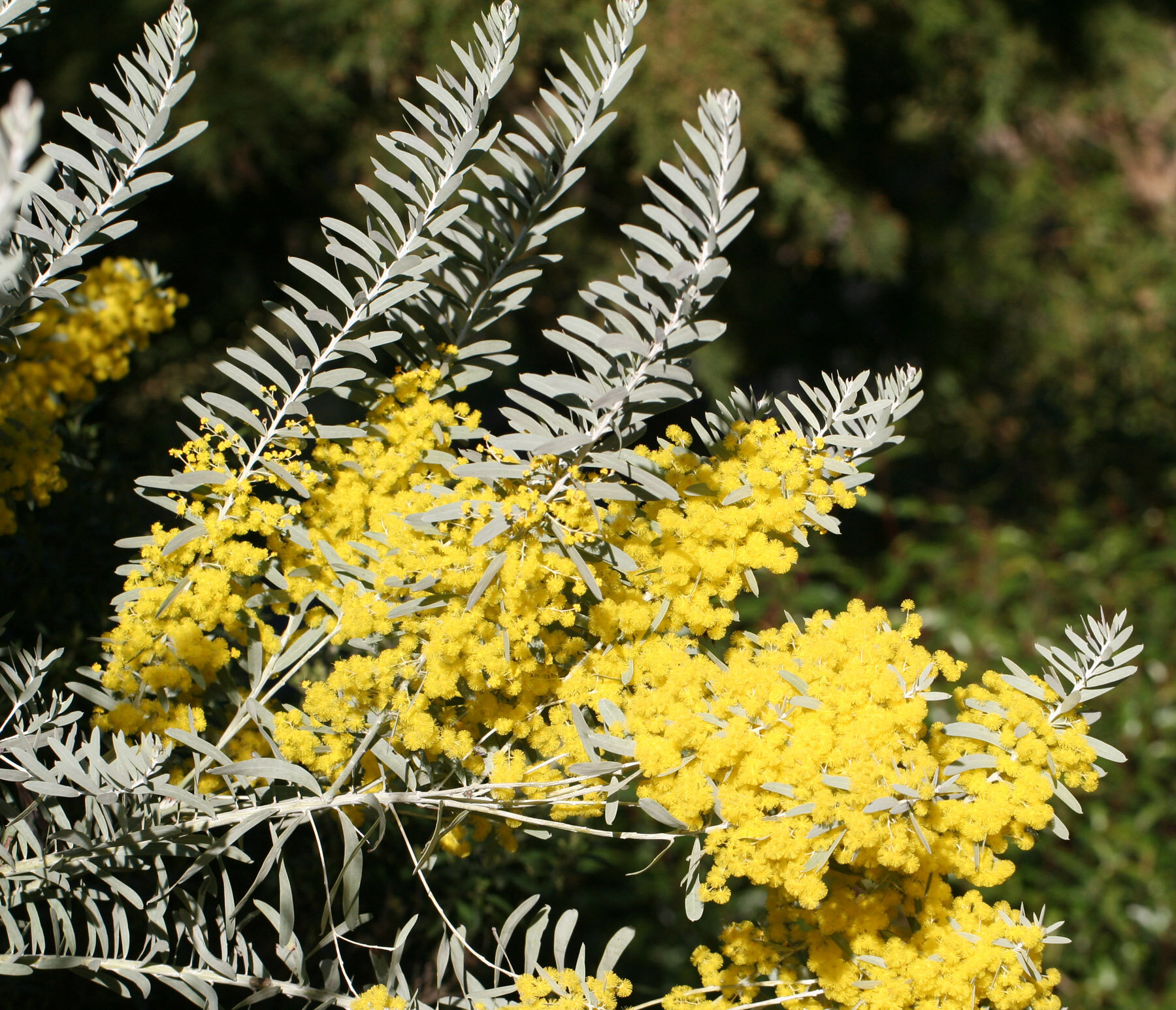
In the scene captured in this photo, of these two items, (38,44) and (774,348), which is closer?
(38,44)

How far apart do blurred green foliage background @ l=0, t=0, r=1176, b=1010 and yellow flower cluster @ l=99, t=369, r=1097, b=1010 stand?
0.47 meters

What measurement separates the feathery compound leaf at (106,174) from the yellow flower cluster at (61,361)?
0.15 meters

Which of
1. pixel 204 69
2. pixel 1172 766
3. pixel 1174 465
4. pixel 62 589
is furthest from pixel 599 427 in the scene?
pixel 1174 465

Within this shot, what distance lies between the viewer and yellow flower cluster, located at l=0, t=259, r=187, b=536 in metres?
1.03

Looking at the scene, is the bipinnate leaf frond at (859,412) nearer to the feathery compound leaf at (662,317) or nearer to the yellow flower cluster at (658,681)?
the yellow flower cluster at (658,681)

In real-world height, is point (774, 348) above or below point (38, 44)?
below

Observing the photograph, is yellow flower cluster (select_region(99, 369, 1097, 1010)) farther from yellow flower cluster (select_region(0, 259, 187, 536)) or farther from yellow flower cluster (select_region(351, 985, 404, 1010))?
yellow flower cluster (select_region(0, 259, 187, 536))

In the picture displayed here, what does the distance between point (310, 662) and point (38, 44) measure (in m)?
2.14

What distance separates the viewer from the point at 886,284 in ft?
10.6

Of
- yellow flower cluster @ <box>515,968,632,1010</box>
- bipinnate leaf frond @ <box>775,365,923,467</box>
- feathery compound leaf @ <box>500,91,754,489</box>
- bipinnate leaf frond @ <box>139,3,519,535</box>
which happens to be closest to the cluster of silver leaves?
yellow flower cluster @ <box>515,968,632,1010</box>

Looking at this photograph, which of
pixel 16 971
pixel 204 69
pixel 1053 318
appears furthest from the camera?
pixel 1053 318

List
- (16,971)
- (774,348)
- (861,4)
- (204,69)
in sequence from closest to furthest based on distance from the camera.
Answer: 1. (16,971)
2. (204,69)
3. (861,4)
4. (774,348)

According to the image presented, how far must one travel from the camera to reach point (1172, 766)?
2297mm

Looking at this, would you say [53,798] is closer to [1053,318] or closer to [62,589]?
[62,589]
